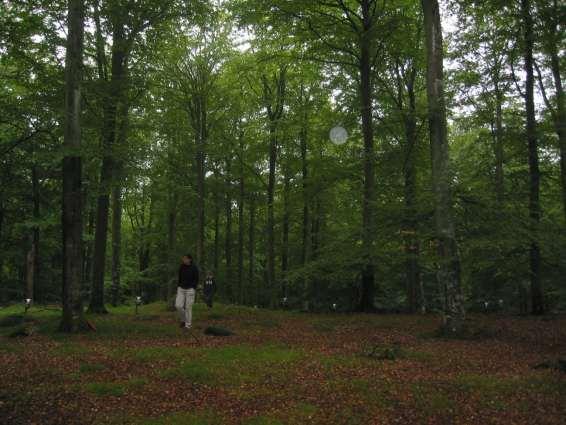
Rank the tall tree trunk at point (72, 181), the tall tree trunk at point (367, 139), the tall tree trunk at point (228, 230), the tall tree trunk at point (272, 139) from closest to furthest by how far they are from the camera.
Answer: the tall tree trunk at point (72, 181) < the tall tree trunk at point (367, 139) < the tall tree trunk at point (272, 139) < the tall tree trunk at point (228, 230)

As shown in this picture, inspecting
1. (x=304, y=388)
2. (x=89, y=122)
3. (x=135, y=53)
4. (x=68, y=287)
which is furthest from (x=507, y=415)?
(x=135, y=53)

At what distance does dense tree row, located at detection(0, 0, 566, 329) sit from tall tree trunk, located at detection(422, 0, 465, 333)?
0.17 feet

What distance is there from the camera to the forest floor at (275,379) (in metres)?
6.41

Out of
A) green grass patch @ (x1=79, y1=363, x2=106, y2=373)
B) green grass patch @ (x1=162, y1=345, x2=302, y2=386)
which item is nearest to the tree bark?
green grass patch @ (x1=162, y1=345, x2=302, y2=386)

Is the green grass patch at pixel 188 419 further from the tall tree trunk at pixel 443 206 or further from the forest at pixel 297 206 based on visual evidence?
the tall tree trunk at pixel 443 206

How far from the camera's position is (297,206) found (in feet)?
83.4

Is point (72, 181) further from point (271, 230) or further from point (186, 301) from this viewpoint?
point (271, 230)

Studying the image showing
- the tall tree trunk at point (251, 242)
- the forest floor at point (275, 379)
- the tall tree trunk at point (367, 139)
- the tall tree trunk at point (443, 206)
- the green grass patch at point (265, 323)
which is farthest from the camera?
the tall tree trunk at point (251, 242)

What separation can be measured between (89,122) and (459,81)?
15.4 meters

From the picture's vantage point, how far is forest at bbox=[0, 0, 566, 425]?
24.4 ft

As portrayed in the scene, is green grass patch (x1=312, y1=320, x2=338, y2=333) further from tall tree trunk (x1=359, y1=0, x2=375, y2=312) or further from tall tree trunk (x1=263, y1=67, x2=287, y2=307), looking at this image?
tall tree trunk (x1=263, y1=67, x2=287, y2=307)

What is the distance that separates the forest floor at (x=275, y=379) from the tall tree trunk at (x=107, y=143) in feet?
19.5

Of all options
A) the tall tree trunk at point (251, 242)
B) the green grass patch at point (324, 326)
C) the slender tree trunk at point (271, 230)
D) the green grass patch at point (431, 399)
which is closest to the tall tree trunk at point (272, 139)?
the slender tree trunk at point (271, 230)

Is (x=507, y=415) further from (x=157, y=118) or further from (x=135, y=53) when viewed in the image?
(x=135, y=53)
